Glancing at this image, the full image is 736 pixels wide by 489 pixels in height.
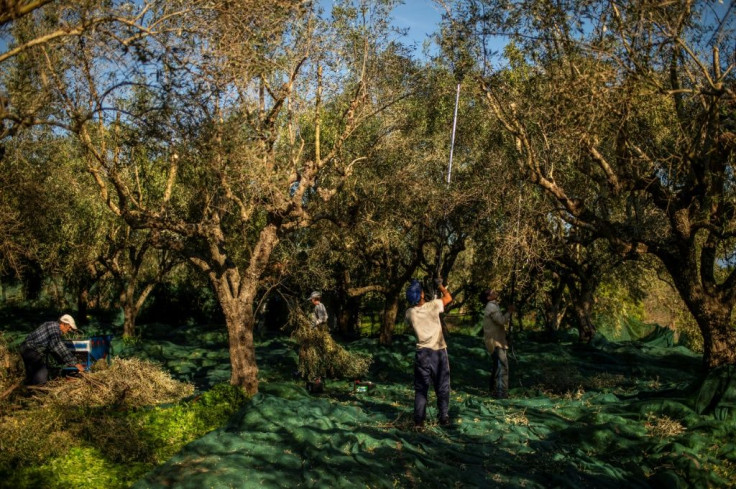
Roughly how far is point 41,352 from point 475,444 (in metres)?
6.97

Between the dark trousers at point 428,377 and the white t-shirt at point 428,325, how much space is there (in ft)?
0.32

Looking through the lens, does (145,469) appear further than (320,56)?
No

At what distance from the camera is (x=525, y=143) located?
1274 cm

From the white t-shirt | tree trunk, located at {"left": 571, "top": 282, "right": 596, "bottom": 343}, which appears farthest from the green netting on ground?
tree trunk, located at {"left": 571, "top": 282, "right": 596, "bottom": 343}

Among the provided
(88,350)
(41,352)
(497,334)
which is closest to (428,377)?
(497,334)

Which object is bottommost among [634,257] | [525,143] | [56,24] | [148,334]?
[148,334]

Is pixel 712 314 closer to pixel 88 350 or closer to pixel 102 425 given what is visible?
pixel 102 425

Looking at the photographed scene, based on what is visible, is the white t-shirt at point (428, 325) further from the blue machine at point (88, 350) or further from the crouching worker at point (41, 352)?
the blue machine at point (88, 350)

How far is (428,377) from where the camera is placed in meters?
9.44

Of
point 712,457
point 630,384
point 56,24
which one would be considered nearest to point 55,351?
point 56,24

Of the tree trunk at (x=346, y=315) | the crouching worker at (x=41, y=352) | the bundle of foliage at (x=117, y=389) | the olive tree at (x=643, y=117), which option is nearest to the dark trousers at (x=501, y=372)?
the olive tree at (x=643, y=117)

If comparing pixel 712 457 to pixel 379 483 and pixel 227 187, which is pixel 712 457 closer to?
pixel 379 483

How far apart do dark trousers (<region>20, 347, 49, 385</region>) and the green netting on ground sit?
11.8 feet

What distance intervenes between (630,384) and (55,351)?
448 inches
